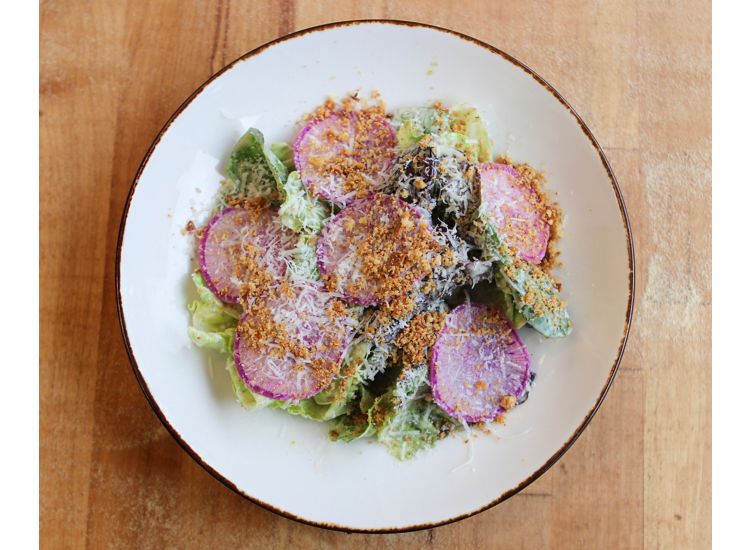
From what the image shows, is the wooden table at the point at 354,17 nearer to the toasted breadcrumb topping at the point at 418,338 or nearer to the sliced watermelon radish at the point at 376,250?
the toasted breadcrumb topping at the point at 418,338

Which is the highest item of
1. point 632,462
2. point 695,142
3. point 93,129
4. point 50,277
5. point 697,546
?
point 695,142

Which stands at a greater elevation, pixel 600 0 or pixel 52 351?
pixel 600 0

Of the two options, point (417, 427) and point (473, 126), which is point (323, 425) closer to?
point (417, 427)

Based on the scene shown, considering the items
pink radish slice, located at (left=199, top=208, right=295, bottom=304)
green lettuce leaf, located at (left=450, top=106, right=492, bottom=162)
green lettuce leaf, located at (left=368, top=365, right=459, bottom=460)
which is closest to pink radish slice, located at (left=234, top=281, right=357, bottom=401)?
pink radish slice, located at (left=199, top=208, right=295, bottom=304)

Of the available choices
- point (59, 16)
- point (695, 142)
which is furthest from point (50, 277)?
point (695, 142)

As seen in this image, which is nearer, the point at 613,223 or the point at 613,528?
the point at 613,223

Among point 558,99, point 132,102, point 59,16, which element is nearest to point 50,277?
point 132,102

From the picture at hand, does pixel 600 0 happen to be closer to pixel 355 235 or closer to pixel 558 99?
pixel 558 99

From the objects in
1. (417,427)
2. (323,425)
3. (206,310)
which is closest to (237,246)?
(206,310)
